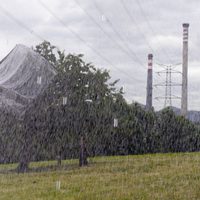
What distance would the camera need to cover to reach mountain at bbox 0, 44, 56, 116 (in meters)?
18.1

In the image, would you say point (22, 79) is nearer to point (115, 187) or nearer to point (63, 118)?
point (63, 118)

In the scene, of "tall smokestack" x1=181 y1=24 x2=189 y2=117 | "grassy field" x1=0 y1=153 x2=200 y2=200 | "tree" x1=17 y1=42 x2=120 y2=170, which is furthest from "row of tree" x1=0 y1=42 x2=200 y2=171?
"tall smokestack" x1=181 y1=24 x2=189 y2=117

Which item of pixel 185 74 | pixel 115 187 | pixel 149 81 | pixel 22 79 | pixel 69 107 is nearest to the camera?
pixel 115 187

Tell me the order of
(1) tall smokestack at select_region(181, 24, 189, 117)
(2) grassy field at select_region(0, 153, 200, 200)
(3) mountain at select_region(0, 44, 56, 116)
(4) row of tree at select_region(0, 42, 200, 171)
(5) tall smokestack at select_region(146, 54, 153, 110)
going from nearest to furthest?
(2) grassy field at select_region(0, 153, 200, 200), (3) mountain at select_region(0, 44, 56, 116), (4) row of tree at select_region(0, 42, 200, 171), (5) tall smokestack at select_region(146, 54, 153, 110), (1) tall smokestack at select_region(181, 24, 189, 117)

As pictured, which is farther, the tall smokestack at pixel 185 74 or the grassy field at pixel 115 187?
the tall smokestack at pixel 185 74

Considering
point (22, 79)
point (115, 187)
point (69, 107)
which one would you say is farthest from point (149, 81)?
point (115, 187)

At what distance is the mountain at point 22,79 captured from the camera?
18078 millimetres

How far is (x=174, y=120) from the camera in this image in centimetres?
3988

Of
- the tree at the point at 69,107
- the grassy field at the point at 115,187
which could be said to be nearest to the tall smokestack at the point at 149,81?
the tree at the point at 69,107

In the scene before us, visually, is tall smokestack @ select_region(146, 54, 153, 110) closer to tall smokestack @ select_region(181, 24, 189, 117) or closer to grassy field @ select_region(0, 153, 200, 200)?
tall smokestack @ select_region(181, 24, 189, 117)

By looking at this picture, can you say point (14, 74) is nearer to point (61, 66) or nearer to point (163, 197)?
point (61, 66)

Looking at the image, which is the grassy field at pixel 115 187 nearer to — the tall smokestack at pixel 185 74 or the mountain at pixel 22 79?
the mountain at pixel 22 79

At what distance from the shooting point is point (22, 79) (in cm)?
1858

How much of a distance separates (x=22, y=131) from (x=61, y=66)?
4103mm
